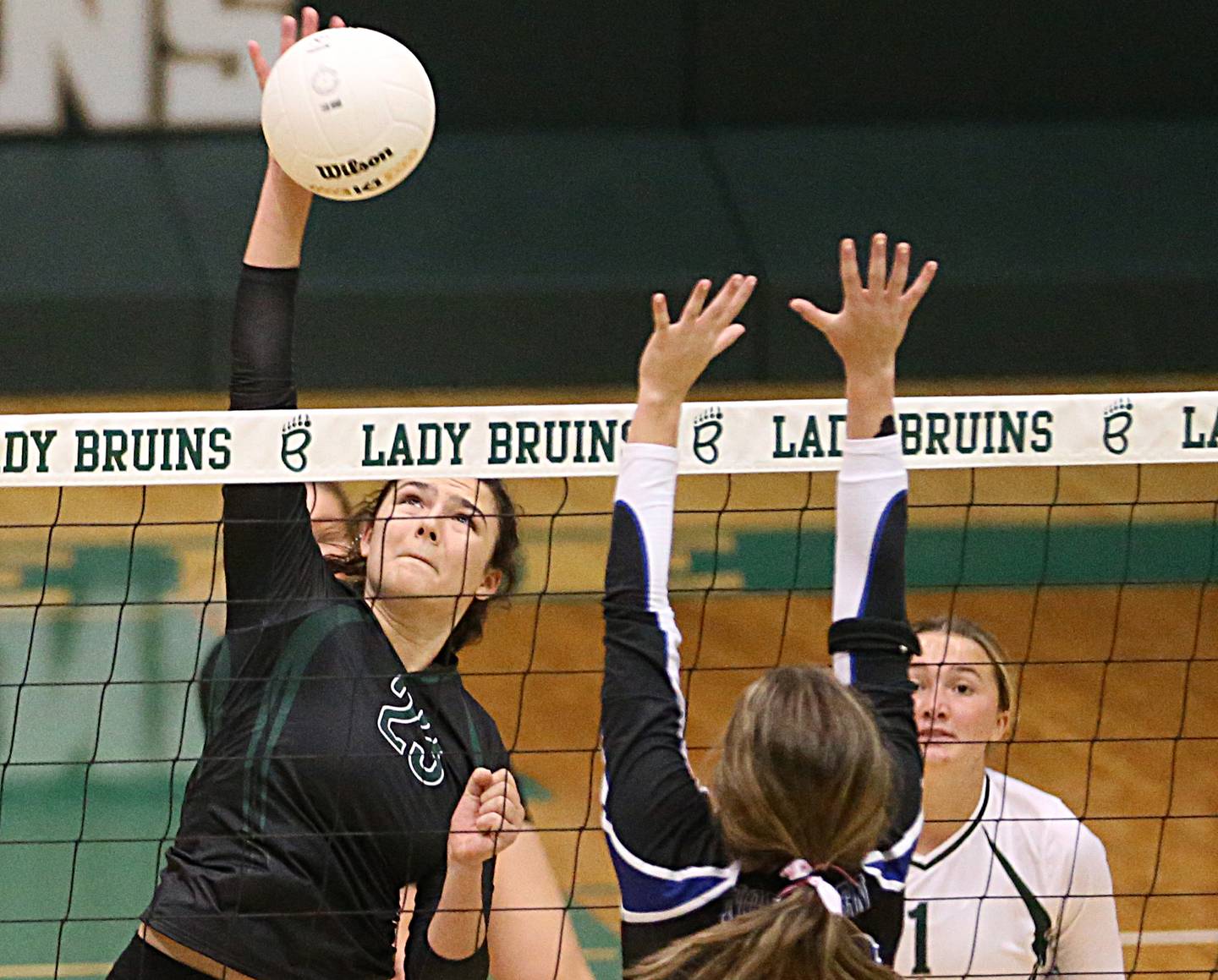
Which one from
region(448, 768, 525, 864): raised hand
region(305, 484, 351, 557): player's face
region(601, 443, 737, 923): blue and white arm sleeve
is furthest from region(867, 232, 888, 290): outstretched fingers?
region(305, 484, 351, 557): player's face

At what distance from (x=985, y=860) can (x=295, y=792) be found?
1.16 m

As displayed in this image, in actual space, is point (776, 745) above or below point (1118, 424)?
below

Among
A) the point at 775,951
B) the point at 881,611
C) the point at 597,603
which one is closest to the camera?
the point at 775,951

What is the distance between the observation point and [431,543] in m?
3.24

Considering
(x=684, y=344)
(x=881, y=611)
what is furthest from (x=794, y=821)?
(x=684, y=344)

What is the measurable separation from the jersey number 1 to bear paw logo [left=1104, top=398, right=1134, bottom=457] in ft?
2.65

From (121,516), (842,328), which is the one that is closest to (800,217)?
(121,516)

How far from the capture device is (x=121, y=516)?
8.27m

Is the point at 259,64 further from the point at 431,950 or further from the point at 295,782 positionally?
the point at 431,950

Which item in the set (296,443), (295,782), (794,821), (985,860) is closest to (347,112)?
(296,443)

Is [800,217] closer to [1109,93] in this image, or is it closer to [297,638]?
[1109,93]

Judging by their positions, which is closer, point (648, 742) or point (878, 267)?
point (648, 742)

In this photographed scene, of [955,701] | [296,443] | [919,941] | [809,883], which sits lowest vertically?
[919,941]

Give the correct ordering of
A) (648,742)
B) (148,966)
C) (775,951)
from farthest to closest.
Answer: (148,966), (648,742), (775,951)
